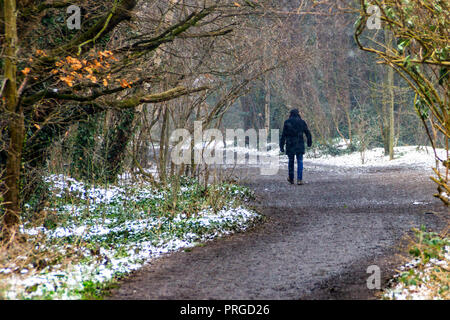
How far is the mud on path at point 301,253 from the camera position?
5.85 metres

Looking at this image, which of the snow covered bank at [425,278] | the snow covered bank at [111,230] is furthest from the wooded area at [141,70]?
the snow covered bank at [425,278]

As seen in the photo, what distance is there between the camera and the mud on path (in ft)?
19.2

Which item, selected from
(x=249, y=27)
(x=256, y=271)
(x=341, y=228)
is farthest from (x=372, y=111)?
(x=256, y=271)

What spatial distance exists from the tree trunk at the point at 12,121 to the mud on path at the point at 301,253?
2.02 m

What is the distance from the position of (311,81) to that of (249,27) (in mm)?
20757

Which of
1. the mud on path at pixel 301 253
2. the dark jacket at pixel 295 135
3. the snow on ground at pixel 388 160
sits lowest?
the mud on path at pixel 301 253

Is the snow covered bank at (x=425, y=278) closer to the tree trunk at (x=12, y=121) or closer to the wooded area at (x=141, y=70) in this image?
the wooded area at (x=141, y=70)

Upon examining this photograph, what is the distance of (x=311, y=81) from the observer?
106ft

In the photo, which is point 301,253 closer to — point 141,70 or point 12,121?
point 12,121

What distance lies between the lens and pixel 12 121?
23.0ft

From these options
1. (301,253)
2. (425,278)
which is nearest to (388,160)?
(301,253)
